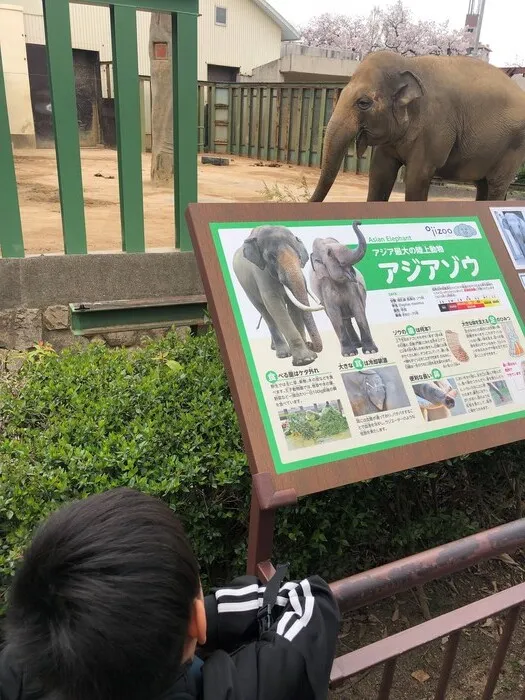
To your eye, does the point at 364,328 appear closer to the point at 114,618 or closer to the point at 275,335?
the point at 275,335

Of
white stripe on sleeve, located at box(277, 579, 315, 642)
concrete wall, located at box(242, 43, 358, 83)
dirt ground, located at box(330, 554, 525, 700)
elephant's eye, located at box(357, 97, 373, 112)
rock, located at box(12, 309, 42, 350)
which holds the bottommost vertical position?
dirt ground, located at box(330, 554, 525, 700)

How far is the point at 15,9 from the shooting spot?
1080 centimetres

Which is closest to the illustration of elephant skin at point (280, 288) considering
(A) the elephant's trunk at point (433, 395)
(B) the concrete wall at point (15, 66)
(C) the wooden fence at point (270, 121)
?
(A) the elephant's trunk at point (433, 395)

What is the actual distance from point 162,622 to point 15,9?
12910 millimetres

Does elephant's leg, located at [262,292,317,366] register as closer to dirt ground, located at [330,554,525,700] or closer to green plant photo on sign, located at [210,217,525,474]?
green plant photo on sign, located at [210,217,525,474]

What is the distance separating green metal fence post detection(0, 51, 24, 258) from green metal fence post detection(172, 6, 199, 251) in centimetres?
92

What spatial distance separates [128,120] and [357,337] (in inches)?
92.5

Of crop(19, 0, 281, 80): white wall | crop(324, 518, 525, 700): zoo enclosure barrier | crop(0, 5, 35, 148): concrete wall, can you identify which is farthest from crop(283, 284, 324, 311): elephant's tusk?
crop(19, 0, 281, 80): white wall

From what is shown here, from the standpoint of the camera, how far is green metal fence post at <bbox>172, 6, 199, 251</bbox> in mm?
3240

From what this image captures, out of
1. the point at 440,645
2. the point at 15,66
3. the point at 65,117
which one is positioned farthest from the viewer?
the point at 15,66

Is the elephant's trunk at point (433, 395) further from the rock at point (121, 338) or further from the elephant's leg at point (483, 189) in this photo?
the elephant's leg at point (483, 189)

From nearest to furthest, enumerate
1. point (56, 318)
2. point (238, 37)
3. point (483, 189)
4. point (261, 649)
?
point (261, 649) → point (56, 318) → point (483, 189) → point (238, 37)

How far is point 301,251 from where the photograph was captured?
65.3 inches

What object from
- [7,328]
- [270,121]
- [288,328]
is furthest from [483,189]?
[270,121]
